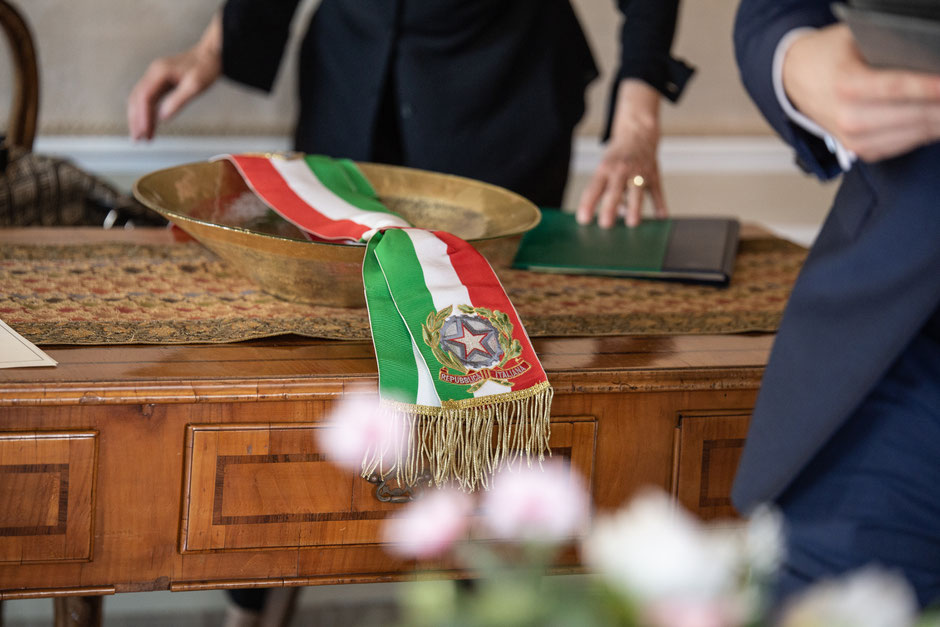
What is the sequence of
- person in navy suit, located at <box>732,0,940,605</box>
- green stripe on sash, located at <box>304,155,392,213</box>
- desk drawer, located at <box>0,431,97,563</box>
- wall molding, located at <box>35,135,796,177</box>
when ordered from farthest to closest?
wall molding, located at <box>35,135,796,177</box>, green stripe on sash, located at <box>304,155,392,213</box>, desk drawer, located at <box>0,431,97,563</box>, person in navy suit, located at <box>732,0,940,605</box>

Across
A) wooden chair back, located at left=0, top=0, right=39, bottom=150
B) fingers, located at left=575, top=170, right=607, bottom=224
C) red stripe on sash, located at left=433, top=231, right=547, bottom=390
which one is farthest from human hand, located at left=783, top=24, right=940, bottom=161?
wooden chair back, located at left=0, top=0, right=39, bottom=150

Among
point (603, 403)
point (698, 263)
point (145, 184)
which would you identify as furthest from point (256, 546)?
point (698, 263)

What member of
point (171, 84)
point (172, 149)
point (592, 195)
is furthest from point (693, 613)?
point (172, 149)

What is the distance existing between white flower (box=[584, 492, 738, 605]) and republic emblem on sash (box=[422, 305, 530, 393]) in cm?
52

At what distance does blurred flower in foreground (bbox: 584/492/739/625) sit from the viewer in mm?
269

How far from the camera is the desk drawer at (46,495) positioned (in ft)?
2.53

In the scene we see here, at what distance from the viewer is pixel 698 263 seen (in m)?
1.20

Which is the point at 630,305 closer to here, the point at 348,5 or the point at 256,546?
the point at 256,546

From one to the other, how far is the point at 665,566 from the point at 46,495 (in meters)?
0.65

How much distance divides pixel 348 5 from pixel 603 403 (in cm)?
81

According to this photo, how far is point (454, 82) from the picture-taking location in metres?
1.45

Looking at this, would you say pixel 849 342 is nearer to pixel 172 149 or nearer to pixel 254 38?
pixel 254 38

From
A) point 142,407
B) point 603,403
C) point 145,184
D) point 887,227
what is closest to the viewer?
point 887,227

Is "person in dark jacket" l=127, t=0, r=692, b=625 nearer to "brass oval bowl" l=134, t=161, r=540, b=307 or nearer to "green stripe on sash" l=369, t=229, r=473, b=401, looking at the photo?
"brass oval bowl" l=134, t=161, r=540, b=307
